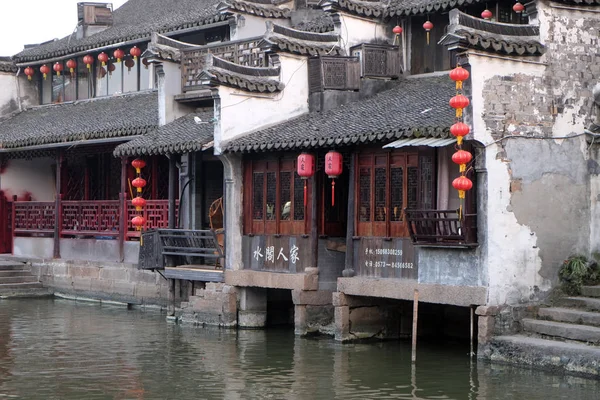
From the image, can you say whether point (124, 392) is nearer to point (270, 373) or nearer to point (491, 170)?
point (270, 373)

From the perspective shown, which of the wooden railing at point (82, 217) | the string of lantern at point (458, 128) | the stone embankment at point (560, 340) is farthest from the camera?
the wooden railing at point (82, 217)

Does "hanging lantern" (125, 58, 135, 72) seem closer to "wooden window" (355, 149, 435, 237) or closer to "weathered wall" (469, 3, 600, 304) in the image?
"wooden window" (355, 149, 435, 237)

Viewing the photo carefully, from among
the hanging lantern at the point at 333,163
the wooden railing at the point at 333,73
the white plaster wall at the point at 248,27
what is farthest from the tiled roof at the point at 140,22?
the hanging lantern at the point at 333,163

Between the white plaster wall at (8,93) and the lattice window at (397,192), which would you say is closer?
the lattice window at (397,192)

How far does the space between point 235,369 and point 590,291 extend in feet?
18.9

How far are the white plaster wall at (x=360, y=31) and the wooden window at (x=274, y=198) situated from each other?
3.00m

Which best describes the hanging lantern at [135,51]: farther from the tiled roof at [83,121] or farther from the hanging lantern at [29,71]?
the hanging lantern at [29,71]

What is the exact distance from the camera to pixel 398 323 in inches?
842

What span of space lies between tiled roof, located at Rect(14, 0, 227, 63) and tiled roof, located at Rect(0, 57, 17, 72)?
0.23 meters

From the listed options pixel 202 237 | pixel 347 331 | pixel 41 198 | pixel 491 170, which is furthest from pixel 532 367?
pixel 41 198

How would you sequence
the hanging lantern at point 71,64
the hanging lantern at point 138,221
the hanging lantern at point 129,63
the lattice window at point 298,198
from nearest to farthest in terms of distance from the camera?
1. the lattice window at point 298,198
2. the hanging lantern at point 138,221
3. the hanging lantern at point 129,63
4. the hanging lantern at point 71,64

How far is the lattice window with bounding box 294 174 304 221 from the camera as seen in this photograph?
22.0 meters

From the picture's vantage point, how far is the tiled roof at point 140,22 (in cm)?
2935

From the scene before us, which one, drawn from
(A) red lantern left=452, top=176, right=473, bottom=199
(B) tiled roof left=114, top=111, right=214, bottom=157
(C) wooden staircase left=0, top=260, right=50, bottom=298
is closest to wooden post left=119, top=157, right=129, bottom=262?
(B) tiled roof left=114, top=111, right=214, bottom=157
